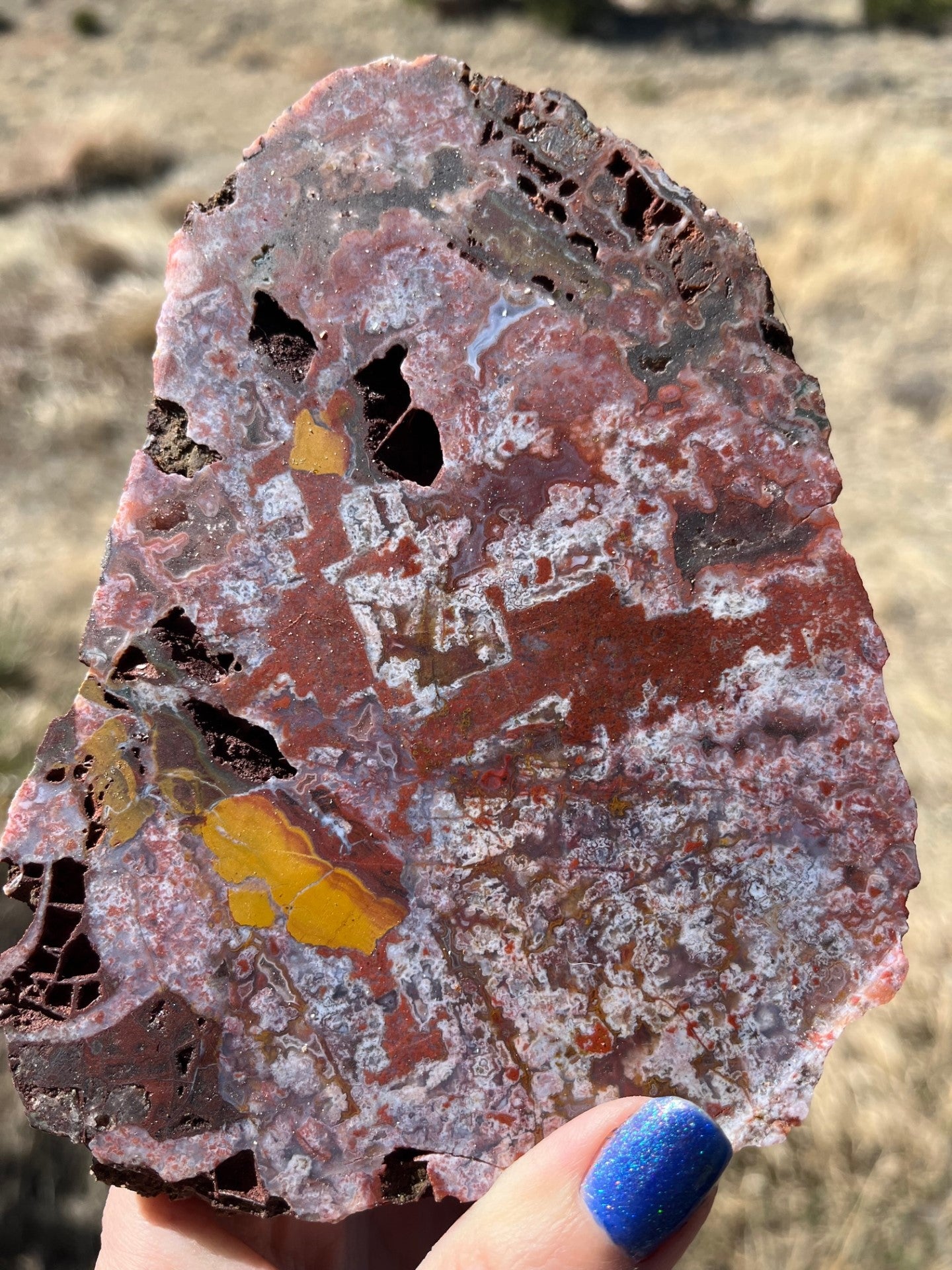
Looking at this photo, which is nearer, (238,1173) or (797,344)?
(238,1173)

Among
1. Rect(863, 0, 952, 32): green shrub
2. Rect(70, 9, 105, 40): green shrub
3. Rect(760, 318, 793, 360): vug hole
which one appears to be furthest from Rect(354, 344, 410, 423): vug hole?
Rect(70, 9, 105, 40): green shrub

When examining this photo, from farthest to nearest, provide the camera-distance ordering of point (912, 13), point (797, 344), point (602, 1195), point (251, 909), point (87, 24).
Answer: point (87, 24), point (912, 13), point (797, 344), point (251, 909), point (602, 1195)

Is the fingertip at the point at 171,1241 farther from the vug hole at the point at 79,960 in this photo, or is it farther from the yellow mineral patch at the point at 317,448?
the yellow mineral patch at the point at 317,448

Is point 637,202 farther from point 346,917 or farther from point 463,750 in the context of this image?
point 346,917

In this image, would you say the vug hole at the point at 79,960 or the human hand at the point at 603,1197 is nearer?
the human hand at the point at 603,1197

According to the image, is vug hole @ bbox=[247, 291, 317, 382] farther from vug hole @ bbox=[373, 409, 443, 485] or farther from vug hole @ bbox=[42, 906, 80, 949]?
vug hole @ bbox=[42, 906, 80, 949]

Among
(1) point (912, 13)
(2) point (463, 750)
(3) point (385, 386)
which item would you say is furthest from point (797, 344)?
(1) point (912, 13)

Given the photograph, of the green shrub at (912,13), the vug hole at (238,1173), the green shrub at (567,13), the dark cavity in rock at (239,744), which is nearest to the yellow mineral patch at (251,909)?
the dark cavity in rock at (239,744)

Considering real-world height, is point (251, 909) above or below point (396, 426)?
below
